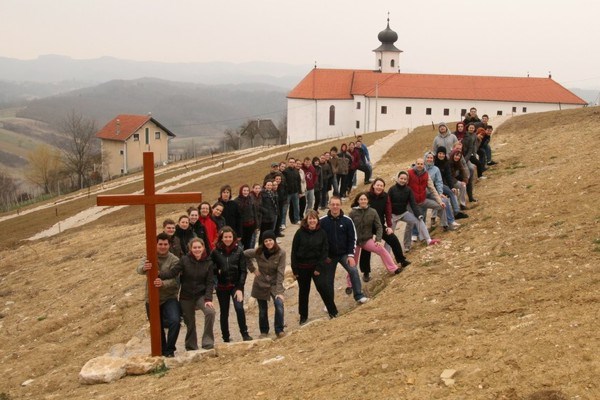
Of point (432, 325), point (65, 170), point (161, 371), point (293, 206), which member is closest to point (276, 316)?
point (161, 371)

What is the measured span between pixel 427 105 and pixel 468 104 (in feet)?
14.3

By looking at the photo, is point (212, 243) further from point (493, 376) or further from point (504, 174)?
point (504, 174)

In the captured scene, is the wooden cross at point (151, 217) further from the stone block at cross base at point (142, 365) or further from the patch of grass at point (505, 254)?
the patch of grass at point (505, 254)

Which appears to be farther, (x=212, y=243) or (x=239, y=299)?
(x=212, y=243)

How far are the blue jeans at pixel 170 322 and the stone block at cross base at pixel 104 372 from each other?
0.71 metres

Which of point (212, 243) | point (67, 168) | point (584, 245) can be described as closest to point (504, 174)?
point (584, 245)

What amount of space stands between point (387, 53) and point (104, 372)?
73.8m

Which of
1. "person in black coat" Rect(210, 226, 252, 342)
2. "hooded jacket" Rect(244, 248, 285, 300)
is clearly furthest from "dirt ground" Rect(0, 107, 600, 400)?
"person in black coat" Rect(210, 226, 252, 342)

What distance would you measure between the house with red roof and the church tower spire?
2896 cm

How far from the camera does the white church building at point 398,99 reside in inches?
2702

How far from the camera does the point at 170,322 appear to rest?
380 inches

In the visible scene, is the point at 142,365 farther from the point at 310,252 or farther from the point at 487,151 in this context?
the point at 487,151

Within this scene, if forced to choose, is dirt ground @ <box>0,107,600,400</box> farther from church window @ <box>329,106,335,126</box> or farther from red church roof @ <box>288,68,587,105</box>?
church window @ <box>329,106,335,126</box>

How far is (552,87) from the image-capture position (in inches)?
2741
